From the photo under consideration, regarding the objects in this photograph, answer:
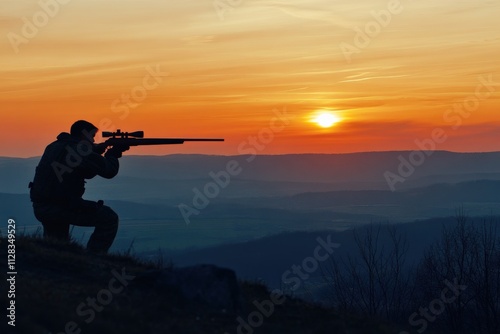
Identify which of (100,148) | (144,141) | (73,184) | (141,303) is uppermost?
(144,141)

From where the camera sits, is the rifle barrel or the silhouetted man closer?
the silhouetted man

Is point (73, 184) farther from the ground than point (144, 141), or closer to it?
closer to it

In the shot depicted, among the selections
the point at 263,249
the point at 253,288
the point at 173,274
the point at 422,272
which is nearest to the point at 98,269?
the point at 173,274

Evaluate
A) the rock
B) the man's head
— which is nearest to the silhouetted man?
the man's head

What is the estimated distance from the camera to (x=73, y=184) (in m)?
14.9

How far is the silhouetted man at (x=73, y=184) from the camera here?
14711 millimetres

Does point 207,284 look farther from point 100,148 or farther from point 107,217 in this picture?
point 100,148

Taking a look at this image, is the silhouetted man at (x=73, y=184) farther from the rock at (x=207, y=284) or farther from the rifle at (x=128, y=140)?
the rock at (x=207, y=284)

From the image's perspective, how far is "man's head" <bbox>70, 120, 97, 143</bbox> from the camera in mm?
14984

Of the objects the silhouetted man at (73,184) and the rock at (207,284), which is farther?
the silhouetted man at (73,184)

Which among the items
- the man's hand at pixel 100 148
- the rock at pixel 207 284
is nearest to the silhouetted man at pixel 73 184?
the man's hand at pixel 100 148

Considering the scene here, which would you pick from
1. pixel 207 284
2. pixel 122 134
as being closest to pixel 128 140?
pixel 122 134

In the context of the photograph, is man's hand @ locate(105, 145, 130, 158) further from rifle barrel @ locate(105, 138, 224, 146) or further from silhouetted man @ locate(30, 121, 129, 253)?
silhouetted man @ locate(30, 121, 129, 253)

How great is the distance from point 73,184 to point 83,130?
101 cm
